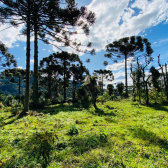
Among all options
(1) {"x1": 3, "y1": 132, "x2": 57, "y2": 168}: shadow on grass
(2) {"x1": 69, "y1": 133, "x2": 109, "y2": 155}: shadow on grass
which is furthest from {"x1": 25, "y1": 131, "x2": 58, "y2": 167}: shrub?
(2) {"x1": 69, "y1": 133, "x2": 109, "y2": 155}: shadow on grass

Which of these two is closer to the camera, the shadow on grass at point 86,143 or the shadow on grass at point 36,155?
the shadow on grass at point 36,155

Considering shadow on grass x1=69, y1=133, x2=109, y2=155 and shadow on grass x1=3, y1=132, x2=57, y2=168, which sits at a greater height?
shadow on grass x1=3, y1=132, x2=57, y2=168

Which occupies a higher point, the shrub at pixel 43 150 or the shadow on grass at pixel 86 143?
the shrub at pixel 43 150

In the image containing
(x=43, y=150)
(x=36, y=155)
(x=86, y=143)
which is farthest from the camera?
(x=86, y=143)

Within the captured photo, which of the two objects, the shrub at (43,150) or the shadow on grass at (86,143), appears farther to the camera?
the shadow on grass at (86,143)

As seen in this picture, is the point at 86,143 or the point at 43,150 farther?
the point at 86,143

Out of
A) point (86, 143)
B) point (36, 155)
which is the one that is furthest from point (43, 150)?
point (86, 143)

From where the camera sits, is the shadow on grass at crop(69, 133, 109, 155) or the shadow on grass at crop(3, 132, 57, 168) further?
the shadow on grass at crop(69, 133, 109, 155)

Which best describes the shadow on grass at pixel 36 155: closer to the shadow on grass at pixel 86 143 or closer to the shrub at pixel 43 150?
the shrub at pixel 43 150

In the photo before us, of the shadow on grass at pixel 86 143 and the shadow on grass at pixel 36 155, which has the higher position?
the shadow on grass at pixel 36 155

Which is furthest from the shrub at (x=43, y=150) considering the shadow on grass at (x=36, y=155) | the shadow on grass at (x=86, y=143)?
the shadow on grass at (x=86, y=143)

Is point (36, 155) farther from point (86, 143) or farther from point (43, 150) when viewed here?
point (86, 143)

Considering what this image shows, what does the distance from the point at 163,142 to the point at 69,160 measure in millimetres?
3451

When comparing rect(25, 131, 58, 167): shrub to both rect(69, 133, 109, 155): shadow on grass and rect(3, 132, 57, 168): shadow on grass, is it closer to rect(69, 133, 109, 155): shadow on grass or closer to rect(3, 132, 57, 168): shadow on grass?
rect(3, 132, 57, 168): shadow on grass
